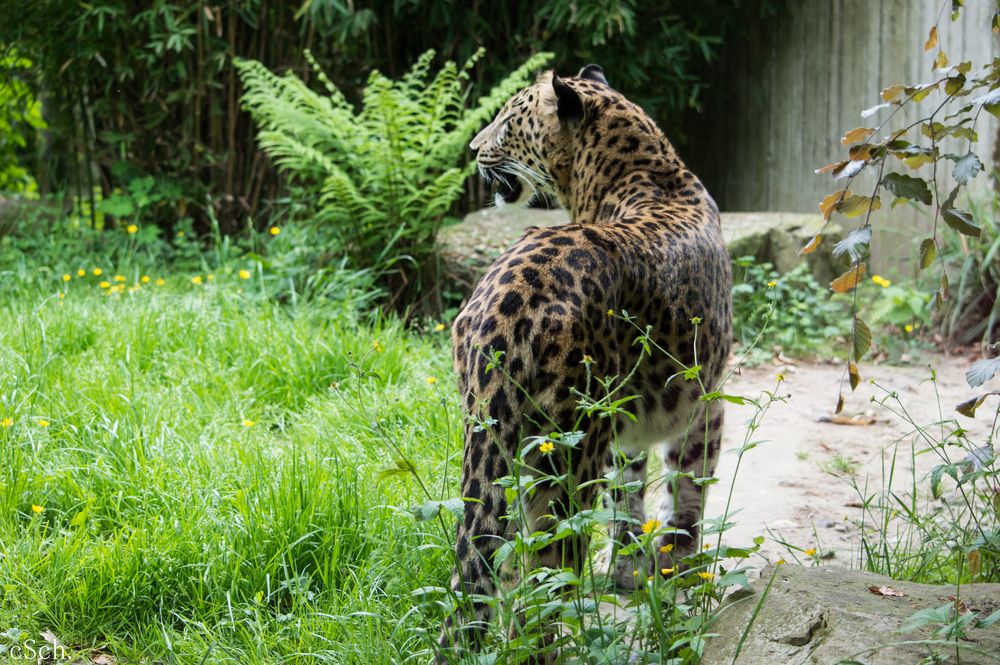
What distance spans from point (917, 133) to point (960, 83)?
6.58 m

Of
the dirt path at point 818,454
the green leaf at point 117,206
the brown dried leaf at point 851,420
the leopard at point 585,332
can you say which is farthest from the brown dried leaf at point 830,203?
the green leaf at point 117,206

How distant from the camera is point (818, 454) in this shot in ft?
18.4

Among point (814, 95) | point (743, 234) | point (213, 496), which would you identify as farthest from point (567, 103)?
point (814, 95)

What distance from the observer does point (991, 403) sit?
640 centimetres

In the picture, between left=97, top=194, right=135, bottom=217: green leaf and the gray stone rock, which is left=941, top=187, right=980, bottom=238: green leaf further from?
left=97, top=194, right=135, bottom=217: green leaf

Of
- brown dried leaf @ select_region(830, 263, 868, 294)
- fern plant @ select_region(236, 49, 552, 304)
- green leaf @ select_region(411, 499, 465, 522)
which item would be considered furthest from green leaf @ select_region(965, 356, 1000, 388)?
fern plant @ select_region(236, 49, 552, 304)

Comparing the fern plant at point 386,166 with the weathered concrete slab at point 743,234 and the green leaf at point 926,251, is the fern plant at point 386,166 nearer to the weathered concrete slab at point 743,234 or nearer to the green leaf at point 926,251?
the weathered concrete slab at point 743,234

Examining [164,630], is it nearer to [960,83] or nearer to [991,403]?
[960,83]

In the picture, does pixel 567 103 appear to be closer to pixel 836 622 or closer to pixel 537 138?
pixel 537 138

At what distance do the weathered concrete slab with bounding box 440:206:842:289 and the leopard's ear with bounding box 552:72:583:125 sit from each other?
144 inches

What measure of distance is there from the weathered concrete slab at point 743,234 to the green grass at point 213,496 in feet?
7.47

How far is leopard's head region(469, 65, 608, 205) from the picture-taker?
3.98 meters

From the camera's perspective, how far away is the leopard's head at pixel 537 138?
13.1 ft

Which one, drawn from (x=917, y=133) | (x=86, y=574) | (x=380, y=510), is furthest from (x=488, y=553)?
(x=917, y=133)
